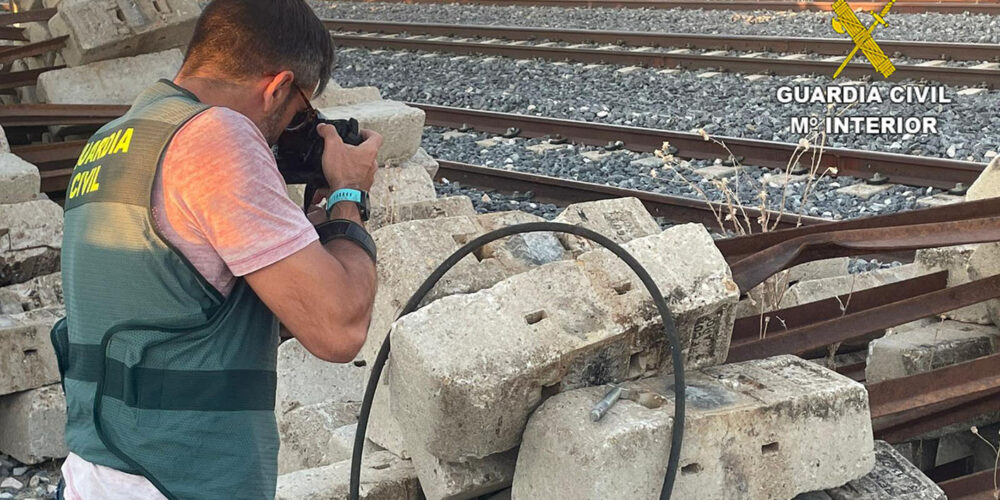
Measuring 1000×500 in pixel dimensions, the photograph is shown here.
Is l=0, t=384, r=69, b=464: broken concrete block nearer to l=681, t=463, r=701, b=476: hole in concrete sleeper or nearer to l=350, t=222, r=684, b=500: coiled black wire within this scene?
l=350, t=222, r=684, b=500: coiled black wire

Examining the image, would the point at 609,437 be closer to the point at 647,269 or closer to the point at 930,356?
the point at 647,269

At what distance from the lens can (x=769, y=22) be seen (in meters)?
15.0

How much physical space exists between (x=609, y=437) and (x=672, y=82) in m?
9.61

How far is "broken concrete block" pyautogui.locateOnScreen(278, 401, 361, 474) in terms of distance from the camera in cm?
429

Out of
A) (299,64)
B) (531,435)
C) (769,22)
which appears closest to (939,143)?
(769,22)

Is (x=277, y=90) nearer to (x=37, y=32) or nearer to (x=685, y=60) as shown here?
(x=37, y=32)

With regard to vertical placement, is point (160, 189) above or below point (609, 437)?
above

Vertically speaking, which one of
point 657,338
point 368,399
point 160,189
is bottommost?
point 368,399

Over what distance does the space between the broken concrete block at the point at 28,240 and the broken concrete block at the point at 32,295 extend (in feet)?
0.27

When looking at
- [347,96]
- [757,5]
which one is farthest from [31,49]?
[757,5]

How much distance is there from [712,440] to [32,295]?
3.82 m

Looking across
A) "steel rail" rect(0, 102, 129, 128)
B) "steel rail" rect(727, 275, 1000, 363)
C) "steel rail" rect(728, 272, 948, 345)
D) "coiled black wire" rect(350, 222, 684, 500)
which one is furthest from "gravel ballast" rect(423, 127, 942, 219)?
"coiled black wire" rect(350, 222, 684, 500)

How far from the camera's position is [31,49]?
30.3ft

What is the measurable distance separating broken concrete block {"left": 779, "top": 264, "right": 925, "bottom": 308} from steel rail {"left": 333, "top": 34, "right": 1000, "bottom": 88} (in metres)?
6.28
